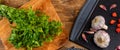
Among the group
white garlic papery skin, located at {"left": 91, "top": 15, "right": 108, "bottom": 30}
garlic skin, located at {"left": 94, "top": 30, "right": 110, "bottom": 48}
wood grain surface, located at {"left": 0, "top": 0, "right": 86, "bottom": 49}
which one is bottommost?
garlic skin, located at {"left": 94, "top": 30, "right": 110, "bottom": 48}

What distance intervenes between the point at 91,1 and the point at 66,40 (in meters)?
0.27

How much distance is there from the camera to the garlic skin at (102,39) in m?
1.75

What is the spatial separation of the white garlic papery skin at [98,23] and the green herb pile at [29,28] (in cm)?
21

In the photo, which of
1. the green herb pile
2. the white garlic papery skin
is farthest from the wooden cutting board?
the white garlic papery skin

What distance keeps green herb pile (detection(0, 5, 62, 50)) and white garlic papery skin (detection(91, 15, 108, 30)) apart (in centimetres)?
21

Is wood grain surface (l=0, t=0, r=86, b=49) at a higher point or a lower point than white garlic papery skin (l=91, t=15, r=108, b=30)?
higher

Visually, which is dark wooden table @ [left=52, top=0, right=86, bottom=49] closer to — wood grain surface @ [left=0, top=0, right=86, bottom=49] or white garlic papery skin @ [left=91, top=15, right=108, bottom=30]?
wood grain surface @ [left=0, top=0, right=86, bottom=49]

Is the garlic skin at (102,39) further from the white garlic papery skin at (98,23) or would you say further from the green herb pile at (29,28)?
the green herb pile at (29,28)

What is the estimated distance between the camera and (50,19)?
180 cm

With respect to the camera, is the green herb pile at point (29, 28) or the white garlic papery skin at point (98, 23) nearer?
the green herb pile at point (29, 28)

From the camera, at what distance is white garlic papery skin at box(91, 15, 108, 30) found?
179 centimetres

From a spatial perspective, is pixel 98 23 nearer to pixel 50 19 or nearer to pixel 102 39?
pixel 102 39

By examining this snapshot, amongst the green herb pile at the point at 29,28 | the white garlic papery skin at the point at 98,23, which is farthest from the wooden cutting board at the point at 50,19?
the white garlic papery skin at the point at 98,23

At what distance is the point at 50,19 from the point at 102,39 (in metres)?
0.31
